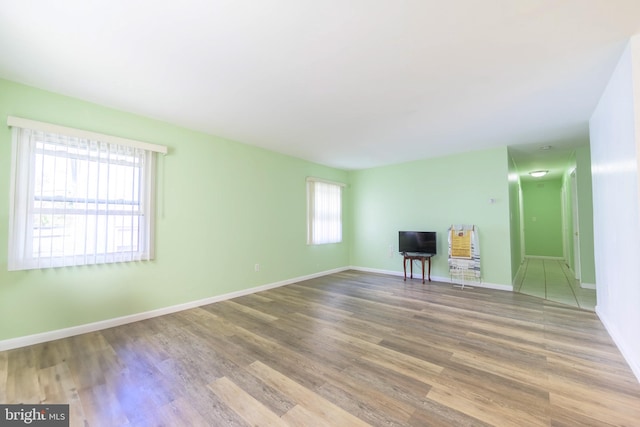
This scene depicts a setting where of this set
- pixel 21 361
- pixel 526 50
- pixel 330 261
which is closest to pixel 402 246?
pixel 330 261

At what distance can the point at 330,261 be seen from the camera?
605cm

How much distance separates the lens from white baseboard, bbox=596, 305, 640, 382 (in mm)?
1961

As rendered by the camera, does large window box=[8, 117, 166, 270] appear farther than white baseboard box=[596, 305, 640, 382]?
Yes

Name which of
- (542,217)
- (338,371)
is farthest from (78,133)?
(542,217)

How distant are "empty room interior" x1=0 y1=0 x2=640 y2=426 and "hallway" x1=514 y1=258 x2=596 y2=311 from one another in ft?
0.31

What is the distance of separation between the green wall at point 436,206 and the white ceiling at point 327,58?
1437mm

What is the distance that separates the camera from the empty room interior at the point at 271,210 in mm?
1695

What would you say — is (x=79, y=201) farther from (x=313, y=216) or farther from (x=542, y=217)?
(x=542, y=217)

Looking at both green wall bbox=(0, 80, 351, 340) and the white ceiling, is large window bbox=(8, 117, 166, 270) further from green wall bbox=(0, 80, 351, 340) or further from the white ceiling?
the white ceiling

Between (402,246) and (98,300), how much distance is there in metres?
5.00

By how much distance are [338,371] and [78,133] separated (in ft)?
11.6

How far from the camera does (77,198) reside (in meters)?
2.72

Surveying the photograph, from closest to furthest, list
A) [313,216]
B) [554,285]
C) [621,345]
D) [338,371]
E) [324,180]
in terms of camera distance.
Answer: [338,371] → [621,345] → [554,285] → [313,216] → [324,180]

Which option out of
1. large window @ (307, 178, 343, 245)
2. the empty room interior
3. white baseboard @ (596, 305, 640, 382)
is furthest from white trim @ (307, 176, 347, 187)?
white baseboard @ (596, 305, 640, 382)
